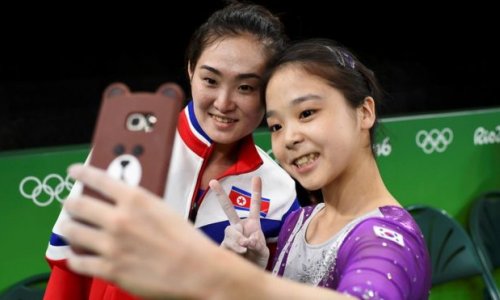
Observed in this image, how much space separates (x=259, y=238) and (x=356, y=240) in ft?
0.63

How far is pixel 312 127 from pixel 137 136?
35cm

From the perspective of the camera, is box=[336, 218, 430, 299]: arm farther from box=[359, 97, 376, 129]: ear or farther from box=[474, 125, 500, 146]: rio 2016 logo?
box=[474, 125, 500, 146]: rio 2016 logo

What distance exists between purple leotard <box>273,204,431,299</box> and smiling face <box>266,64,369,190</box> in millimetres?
86

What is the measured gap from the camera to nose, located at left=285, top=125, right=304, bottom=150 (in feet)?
2.69

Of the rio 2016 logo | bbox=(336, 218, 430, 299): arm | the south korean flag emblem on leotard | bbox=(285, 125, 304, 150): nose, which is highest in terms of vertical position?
the rio 2016 logo

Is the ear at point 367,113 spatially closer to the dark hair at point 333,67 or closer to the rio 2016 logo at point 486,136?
the dark hair at point 333,67

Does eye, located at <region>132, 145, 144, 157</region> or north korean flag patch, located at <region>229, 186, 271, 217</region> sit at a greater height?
eye, located at <region>132, 145, 144, 157</region>

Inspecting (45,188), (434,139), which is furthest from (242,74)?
(434,139)

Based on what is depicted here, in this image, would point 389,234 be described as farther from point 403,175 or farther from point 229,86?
point 403,175

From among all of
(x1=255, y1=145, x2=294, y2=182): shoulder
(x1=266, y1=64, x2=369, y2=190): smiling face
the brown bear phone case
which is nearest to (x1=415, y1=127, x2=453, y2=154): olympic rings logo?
(x1=255, y1=145, x2=294, y2=182): shoulder

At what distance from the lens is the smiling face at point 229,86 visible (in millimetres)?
1005

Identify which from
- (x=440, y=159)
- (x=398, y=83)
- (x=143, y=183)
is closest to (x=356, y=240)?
(x=143, y=183)

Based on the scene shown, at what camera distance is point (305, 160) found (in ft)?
2.75

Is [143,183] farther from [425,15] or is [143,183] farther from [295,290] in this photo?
[425,15]
